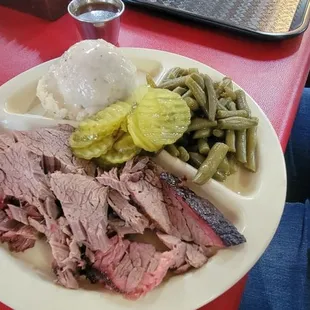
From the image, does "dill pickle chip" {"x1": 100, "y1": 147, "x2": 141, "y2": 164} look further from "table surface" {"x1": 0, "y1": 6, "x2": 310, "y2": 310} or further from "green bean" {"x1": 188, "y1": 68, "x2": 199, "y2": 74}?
"table surface" {"x1": 0, "y1": 6, "x2": 310, "y2": 310}

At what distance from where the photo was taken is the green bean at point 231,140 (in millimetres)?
1543

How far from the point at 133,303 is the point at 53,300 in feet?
0.67

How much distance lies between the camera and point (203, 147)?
154 centimetres

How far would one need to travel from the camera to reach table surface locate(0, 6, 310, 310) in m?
1.91

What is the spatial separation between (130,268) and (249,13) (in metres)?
1.48

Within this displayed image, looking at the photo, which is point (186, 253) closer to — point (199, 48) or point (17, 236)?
point (17, 236)

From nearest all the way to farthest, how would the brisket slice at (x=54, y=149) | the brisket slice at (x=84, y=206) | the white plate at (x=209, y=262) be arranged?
1. the white plate at (x=209, y=262)
2. the brisket slice at (x=84, y=206)
3. the brisket slice at (x=54, y=149)

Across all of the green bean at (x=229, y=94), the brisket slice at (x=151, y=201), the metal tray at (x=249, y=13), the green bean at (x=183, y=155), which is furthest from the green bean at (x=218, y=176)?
the metal tray at (x=249, y=13)

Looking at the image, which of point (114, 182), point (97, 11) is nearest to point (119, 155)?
point (114, 182)

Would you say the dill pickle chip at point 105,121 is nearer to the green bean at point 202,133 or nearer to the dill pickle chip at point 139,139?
the dill pickle chip at point 139,139

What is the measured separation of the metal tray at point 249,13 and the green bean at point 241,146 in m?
0.72

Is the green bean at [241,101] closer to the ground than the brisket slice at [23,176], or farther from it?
farther from it

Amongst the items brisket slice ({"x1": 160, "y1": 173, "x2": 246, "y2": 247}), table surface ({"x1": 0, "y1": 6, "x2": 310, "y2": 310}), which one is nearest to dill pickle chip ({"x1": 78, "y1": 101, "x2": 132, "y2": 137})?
brisket slice ({"x1": 160, "y1": 173, "x2": 246, "y2": 247})

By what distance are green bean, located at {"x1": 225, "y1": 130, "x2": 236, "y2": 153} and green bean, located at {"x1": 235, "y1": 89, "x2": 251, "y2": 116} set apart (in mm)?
114
